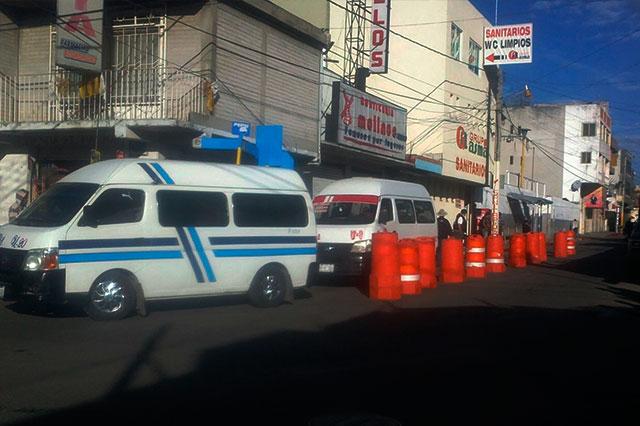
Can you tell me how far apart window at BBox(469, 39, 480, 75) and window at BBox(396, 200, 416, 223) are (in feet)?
69.8

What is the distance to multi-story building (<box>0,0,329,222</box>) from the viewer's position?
56.6 ft

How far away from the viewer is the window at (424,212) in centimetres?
1855

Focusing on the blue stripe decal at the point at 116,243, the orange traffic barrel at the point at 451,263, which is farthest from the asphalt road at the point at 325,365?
the orange traffic barrel at the point at 451,263

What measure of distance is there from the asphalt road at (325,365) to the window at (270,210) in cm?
152

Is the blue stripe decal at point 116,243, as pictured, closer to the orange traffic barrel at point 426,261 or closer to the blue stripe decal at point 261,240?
the blue stripe decal at point 261,240

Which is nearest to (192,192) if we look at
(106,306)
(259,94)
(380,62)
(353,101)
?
(106,306)

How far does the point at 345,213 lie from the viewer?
1675 centimetres

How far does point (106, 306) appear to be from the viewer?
10.7 metres

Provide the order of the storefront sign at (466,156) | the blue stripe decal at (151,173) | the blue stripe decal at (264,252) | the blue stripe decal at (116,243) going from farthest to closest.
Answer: the storefront sign at (466,156), the blue stripe decal at (264,252), the blue stripe decal at (151,173), the blue stripe decal at (116,243)

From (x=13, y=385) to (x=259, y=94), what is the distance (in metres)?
13.7

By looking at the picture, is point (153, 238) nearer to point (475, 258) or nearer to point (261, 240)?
point (261, 240)

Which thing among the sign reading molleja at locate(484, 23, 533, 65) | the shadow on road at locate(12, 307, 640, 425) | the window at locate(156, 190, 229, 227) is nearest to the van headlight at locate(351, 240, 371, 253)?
the window at locate(156, 190, 229, 227)

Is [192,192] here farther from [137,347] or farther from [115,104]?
A: [115,104]

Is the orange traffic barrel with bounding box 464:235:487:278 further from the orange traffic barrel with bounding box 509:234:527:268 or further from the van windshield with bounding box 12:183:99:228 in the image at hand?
the van windshield with bounding box 12:183:99:228
